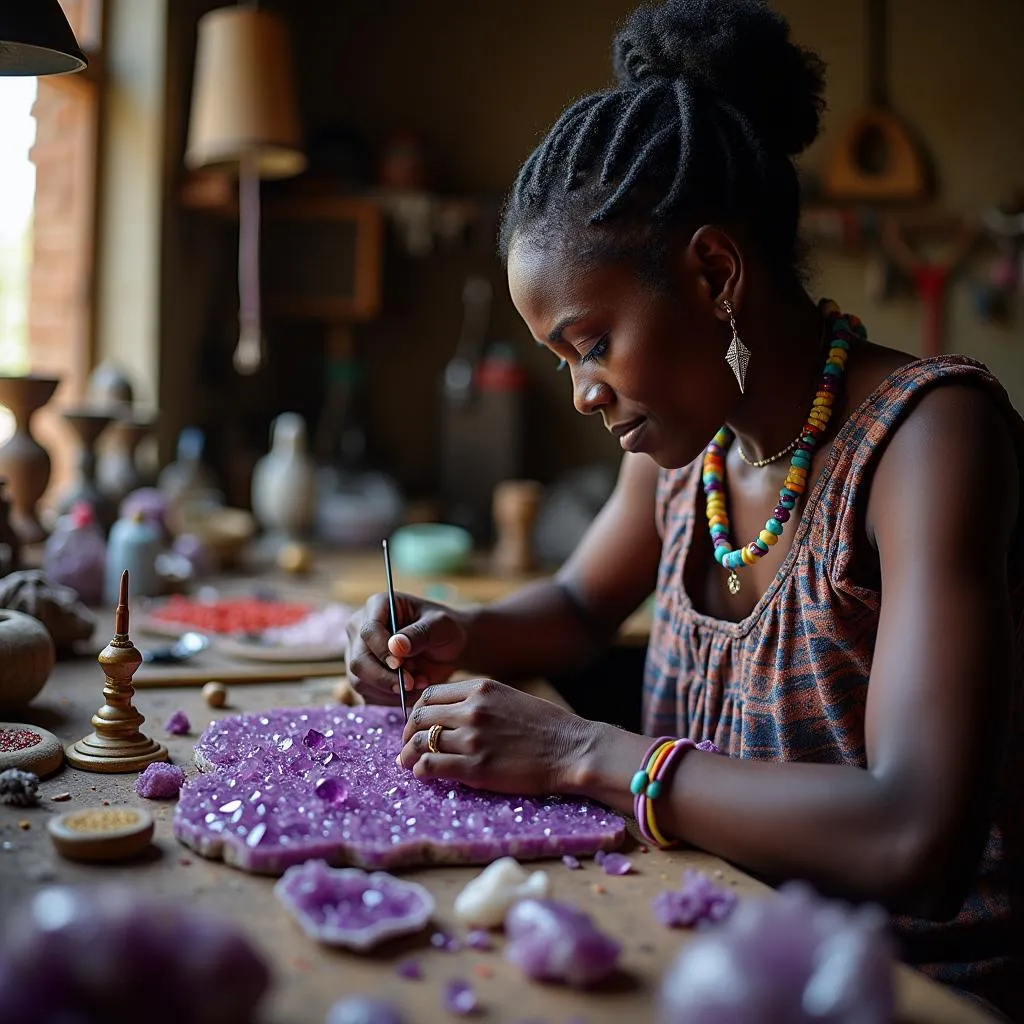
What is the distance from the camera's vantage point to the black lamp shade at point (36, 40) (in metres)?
1.46

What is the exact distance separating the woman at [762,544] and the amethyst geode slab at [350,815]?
0.11ft

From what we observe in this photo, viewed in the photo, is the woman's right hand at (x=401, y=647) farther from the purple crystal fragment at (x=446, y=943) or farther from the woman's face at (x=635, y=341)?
the purple crystal fragment at (x=446, y=943)

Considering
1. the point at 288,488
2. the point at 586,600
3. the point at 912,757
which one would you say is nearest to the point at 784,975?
the point at 912,757

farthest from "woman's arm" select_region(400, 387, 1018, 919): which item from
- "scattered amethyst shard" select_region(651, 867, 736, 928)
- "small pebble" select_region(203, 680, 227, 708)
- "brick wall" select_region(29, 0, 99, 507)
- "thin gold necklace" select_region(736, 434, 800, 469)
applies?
"brick wall" select_region(29, 0, 99, 507)

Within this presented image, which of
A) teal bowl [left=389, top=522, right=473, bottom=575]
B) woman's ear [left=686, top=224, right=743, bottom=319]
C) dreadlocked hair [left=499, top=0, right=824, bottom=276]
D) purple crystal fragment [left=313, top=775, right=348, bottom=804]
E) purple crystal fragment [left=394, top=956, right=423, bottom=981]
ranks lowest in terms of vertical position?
teal bowl [left=389, top=522, right=473, bottom=575]

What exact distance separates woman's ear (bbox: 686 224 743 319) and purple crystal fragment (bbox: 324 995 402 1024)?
90 centimetres

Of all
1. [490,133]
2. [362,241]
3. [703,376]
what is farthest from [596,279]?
[490,133]

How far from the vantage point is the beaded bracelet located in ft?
3.78

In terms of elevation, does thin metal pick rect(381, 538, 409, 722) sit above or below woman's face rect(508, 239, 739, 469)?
below

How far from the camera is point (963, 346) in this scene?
4379mm

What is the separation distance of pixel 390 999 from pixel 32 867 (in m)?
0.39

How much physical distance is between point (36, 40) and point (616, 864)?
3.93 feet

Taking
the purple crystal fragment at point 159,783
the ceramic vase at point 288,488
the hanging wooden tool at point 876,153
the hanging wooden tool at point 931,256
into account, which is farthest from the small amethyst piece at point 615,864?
the hanging wooden tool at point 876,153

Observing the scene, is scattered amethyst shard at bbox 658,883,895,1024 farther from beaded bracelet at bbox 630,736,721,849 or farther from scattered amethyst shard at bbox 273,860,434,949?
beaded bracelet at bbox 630,736,721,849
